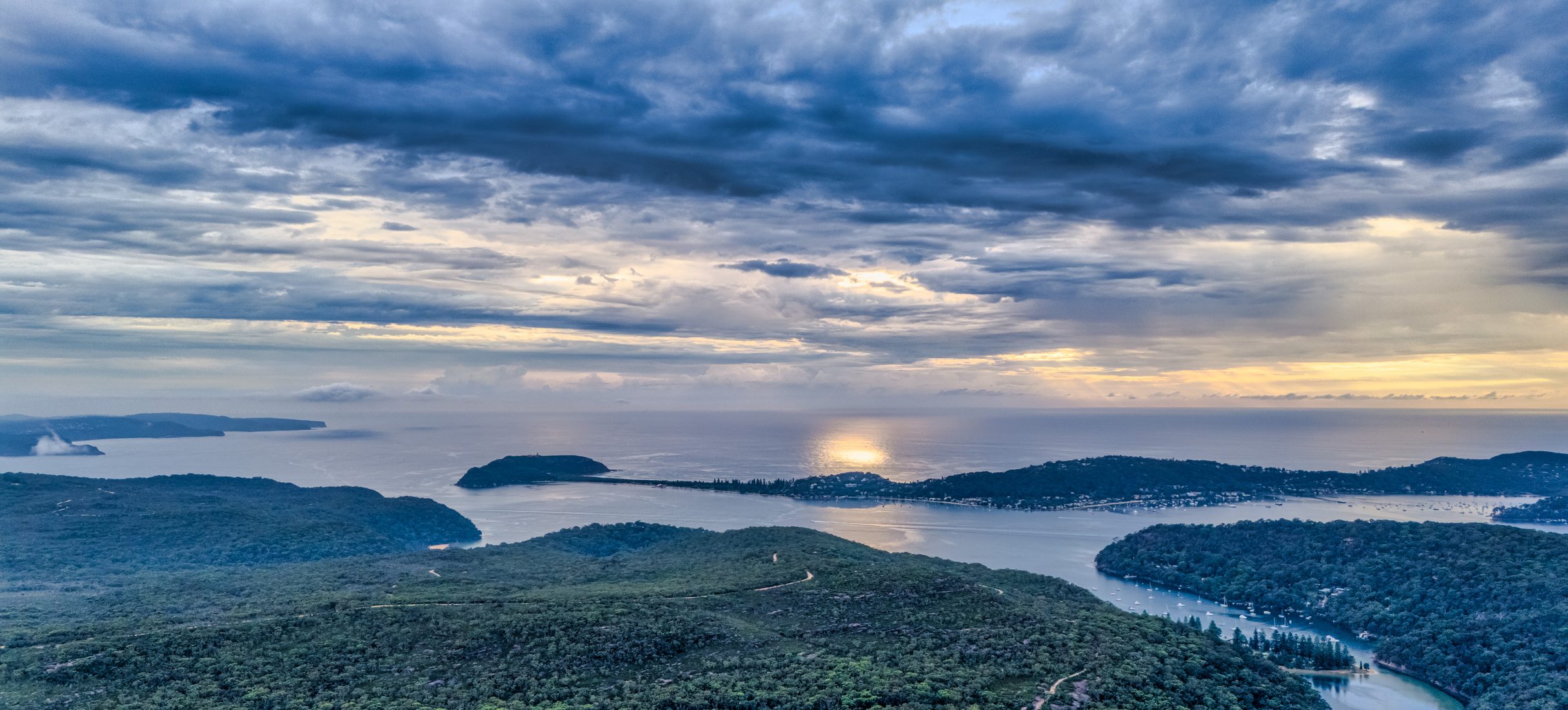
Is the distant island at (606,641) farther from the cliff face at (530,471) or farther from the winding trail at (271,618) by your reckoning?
the cliff face at (530,471)

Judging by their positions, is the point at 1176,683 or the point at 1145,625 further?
the point at 1145,625

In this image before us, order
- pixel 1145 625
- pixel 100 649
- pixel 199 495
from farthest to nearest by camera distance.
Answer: pixel 199 495 → pixel 1145 625 → pixel 100 649

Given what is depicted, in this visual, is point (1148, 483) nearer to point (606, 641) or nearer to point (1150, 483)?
point (1150, 483)

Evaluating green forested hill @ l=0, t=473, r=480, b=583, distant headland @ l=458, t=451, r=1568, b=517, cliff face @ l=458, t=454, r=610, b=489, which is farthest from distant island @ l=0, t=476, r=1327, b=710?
cliff face @ l=458, t=454, r=610, b=489

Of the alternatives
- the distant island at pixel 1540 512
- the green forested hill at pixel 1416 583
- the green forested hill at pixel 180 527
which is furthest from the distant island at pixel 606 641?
the distant island at pixel 1540 512

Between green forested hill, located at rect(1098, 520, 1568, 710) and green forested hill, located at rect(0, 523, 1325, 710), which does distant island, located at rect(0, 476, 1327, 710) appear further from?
green forested hill, located at rect(1098, 520, 1568, 710)

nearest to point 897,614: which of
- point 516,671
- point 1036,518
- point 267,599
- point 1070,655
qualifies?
point 1070,655

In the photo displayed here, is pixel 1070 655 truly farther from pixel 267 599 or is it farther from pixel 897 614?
pixel 267 599
